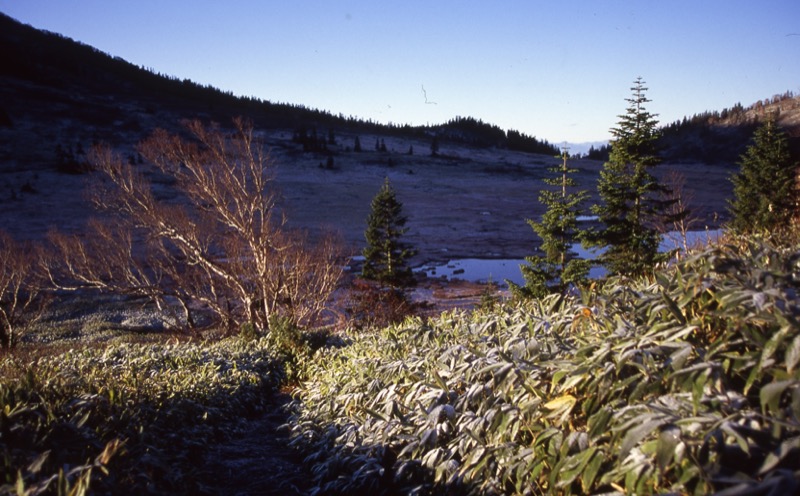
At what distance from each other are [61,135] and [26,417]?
90.2 meters

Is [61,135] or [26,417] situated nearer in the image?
[26,417]

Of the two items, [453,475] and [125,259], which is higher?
[453,475]

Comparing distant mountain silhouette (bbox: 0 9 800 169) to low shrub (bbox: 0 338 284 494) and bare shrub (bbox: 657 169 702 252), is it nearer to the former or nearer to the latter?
bare shrub (bbox: 657 169 702 252)

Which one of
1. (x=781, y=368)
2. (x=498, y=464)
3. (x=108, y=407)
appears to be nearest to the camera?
(x=781, y=368)

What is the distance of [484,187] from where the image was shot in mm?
78438

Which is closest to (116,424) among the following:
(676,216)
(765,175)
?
(676,216)

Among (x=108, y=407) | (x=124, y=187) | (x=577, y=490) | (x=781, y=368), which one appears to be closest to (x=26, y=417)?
(x=108, y=407)

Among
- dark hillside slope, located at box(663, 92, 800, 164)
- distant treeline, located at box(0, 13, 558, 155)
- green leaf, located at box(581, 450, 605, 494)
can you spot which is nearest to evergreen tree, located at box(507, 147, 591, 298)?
green leaf, located at box(581, 450, 605, 494)

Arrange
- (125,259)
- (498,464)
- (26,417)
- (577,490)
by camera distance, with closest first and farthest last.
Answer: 1. (577,490)
2. (498,464)
3. (26,417)
4. (125,259)

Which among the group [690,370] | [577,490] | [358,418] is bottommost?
[358,418]

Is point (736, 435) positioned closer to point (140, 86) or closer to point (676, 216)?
point (676, 216)

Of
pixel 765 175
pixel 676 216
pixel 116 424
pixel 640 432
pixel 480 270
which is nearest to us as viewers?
pixel 640 432

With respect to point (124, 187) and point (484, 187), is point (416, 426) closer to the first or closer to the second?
point (124, 187)

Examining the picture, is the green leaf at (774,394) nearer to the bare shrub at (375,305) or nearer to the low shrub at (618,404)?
the low shrub at (618,404)
